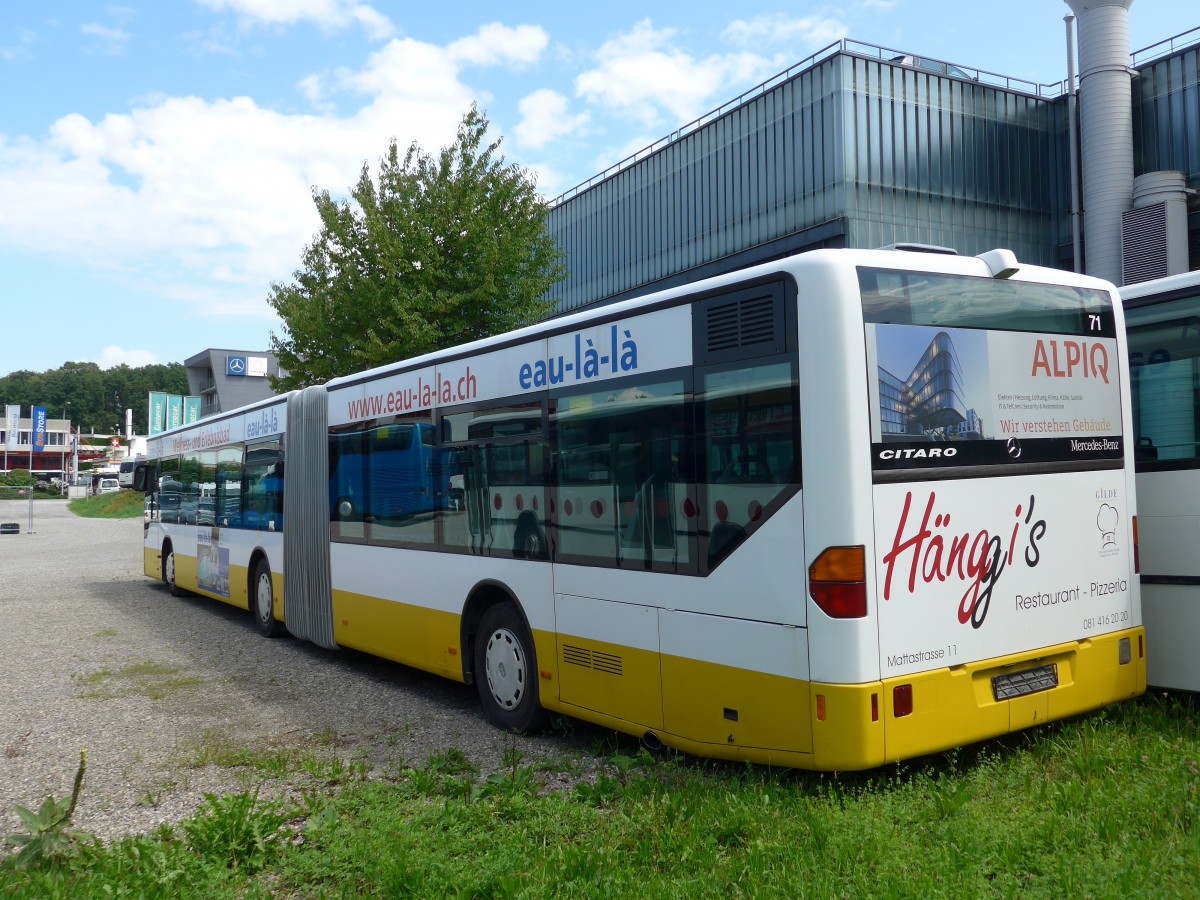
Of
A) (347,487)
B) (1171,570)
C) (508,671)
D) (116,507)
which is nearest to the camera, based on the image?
(1171,570)

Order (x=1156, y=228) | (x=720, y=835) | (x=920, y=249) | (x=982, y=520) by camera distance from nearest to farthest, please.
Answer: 1. (x=720, y=835)
2. (x=982, y=520)
3. (x=920, y=249)
4. (x=1156, y=228)

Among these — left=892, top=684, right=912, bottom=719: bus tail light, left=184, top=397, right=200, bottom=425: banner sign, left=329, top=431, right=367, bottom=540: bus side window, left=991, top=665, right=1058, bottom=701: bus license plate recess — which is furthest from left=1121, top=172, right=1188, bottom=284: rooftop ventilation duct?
left=184, top=397, right=200, bottom=425: banner sign

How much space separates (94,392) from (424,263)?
159019 mm

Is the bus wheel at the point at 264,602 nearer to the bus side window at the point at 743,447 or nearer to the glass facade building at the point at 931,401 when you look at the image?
the bus side window at the point at 743,447

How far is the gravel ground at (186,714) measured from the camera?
6.12 metres

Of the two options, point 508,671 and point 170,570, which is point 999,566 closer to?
point 508,671

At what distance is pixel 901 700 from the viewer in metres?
4.87

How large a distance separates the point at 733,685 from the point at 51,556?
26.5 metres

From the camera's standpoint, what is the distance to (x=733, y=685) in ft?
17.2

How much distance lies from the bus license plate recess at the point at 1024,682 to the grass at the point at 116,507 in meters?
56.2

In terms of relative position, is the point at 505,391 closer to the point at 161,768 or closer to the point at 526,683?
the point at 526,683

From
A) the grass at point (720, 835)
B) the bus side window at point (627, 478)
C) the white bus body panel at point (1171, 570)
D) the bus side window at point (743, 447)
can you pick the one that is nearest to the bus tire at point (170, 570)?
the grass at point (720, 835)

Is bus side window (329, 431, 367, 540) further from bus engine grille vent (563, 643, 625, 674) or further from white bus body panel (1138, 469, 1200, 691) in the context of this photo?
white bus body panel (1138, 469, 1200, 691)

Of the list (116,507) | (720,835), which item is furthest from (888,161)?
(116,507)
